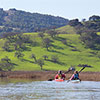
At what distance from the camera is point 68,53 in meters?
183

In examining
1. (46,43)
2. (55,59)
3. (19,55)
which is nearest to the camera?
(55,59)

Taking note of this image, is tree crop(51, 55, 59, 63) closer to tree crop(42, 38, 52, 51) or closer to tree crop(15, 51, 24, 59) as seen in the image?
tree crop(15, 51, 24, 59)

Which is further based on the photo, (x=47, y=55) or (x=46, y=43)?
(x=46, y=43)

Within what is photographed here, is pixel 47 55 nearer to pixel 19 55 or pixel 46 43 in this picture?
pixel 19 55

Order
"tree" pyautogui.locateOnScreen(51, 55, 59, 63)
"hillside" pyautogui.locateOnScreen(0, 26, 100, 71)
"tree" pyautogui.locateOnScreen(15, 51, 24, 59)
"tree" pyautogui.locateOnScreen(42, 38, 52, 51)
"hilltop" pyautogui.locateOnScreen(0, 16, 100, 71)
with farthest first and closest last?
"tree" pyautogui.locateOnScreen(42, 38, 52, 51)
"tree" pyautogui.locateOnScreen(15, 51, 24, 59)
"tree" pyautogui.locateOnScreen(51, 55, 59, 63)
"hillside" pyautogui.locateOnScreen(0, 26, 100, 71)
"hilltop" pyautogui.locateOnScreen(0, 16, 100, 71)

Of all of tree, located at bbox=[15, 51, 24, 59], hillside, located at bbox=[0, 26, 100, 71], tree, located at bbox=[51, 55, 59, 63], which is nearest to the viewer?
hillside, located at bbox=[0, 26, 100, 71]

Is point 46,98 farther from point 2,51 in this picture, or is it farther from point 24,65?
point 2,51

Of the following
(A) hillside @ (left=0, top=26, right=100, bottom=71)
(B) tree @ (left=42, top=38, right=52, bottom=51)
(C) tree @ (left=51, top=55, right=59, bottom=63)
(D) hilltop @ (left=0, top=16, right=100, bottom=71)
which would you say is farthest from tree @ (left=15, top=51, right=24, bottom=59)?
(B) tree @ (left=42, top=38, right=52, bottom=51)

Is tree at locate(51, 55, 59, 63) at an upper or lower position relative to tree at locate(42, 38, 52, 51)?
lower

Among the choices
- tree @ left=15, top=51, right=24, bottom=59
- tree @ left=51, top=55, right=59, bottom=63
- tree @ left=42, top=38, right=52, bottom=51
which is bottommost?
tree @ left=51, top=55, right=59, bottom=63

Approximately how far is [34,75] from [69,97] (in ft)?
170

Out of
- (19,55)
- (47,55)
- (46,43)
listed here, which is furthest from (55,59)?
(46,43)

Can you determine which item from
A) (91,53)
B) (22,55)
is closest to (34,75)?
(22,55)

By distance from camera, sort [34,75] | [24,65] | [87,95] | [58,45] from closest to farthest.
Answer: [87,95] < [34,75] < [24,65] < [58,45]
